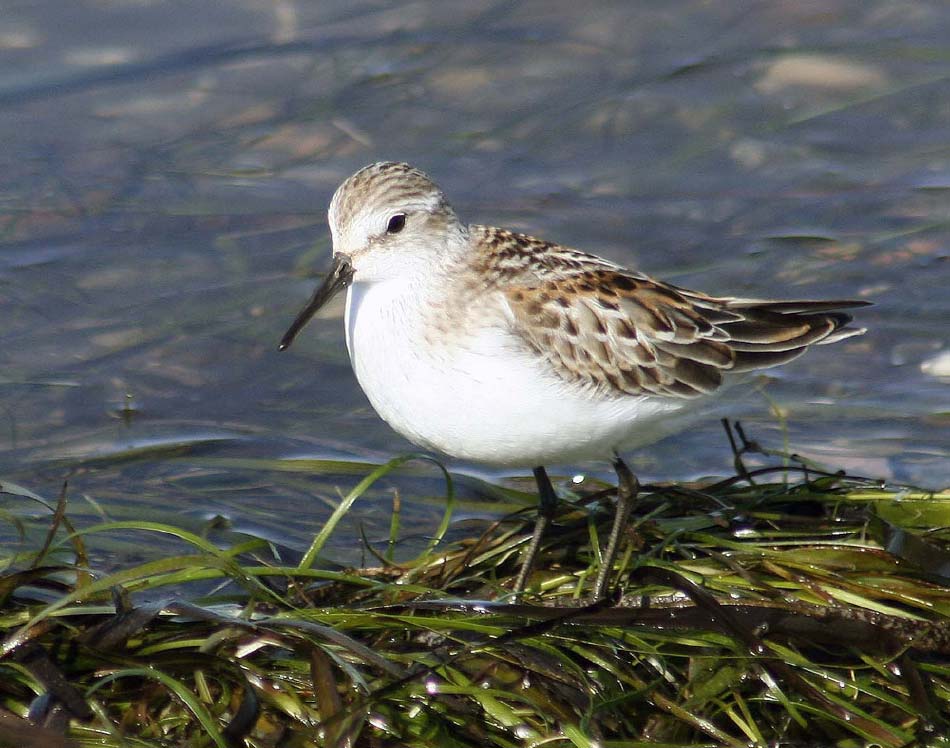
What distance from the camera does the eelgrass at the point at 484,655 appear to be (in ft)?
12.7

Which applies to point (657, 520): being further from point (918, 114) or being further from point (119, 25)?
point (119, 25)

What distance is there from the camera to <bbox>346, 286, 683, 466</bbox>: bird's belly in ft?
15.0

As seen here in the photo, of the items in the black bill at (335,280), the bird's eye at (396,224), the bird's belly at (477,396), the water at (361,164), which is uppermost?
the bird's eye at (396,224)

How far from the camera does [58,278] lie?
24.4 ft

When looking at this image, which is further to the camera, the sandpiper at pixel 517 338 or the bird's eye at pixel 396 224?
the bird's eye at pixel 396 224

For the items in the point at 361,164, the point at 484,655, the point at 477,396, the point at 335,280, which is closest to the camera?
the point at 484,655

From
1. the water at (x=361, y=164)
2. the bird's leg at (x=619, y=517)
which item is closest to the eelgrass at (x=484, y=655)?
the bird's leg at (x=619, y=517)

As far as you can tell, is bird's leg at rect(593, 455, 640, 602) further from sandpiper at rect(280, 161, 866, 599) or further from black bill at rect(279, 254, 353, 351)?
black bill at rect(279, 254, 353, 351)

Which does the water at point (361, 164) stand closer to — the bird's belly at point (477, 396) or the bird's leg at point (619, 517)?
the bird's leg at point (619, 517)

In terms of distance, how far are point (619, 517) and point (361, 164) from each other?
398cm

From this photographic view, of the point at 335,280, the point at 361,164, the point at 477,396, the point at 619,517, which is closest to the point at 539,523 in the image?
the point at 619,517

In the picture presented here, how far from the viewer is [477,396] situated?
4.57 metres

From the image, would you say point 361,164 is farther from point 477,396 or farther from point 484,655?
point 484,655

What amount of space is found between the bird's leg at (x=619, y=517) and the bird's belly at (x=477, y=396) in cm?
20
